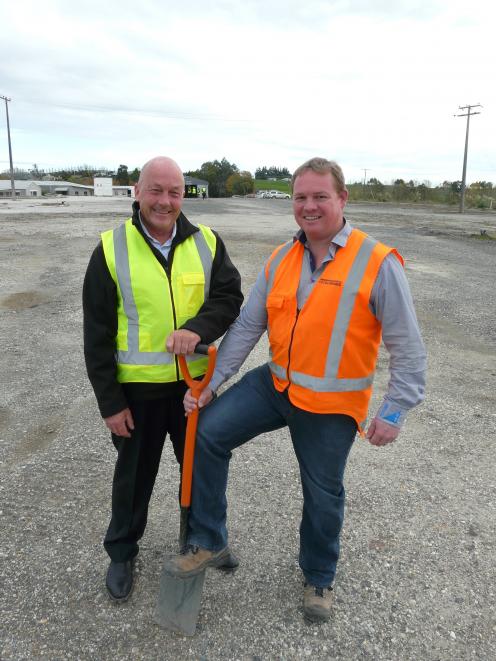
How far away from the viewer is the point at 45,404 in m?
4.83

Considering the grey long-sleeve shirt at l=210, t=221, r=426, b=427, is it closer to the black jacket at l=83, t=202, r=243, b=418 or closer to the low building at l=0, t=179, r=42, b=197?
the black jacket at l=83, t=202, r=243, b=418

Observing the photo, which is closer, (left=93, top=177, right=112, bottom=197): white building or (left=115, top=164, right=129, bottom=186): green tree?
(left=93, top=177, right=112, bottom=197): white building

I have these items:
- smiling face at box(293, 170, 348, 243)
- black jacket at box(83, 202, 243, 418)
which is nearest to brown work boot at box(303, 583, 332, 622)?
black jacket at box(83, 202, 243, 418)

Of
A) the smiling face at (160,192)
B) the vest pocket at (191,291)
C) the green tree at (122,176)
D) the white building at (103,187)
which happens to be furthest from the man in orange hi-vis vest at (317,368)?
the green tree at (122,176)

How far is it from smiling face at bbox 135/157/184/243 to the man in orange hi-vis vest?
54 cm

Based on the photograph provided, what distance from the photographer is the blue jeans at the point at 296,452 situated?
Answer: 7.82 ft

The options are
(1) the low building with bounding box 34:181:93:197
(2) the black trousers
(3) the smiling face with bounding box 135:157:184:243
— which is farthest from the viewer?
(1) the low building with bounding box 34:181:93:197

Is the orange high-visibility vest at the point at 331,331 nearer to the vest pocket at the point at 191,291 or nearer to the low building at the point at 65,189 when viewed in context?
the vest pocket at the point at 191,291

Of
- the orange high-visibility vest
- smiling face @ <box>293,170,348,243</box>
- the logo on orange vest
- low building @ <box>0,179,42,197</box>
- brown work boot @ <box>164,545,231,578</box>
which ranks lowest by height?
brown work boot @ <box>164,545,231,578</box>

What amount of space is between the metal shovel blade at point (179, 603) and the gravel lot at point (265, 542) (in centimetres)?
5

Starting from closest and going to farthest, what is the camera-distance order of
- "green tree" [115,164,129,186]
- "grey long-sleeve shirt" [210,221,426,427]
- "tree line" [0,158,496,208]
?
1. "grey long-sleeve shirt" [210,221,426,427]
2. "tree line" [0,158,496,208]
3. "green tree" [115,164,129,186]

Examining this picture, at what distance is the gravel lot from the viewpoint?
2.42 meters

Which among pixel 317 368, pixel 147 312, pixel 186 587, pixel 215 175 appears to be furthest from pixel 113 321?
pixel 215 175

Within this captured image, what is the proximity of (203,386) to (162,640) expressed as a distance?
120 cm
